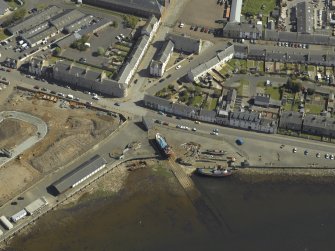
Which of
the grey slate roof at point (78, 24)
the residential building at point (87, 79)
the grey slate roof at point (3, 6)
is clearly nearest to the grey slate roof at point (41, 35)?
the grey slate roof at point (78, 24)

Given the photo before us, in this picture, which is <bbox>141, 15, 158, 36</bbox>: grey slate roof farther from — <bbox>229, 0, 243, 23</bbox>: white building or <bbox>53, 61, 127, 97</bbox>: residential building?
<bbox>229, 0, 243, 23</bbox>: white building

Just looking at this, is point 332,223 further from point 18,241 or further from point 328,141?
point 18,241

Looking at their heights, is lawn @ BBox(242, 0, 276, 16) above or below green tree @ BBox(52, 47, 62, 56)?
above

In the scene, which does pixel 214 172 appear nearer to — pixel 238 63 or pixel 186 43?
pixel 238 63

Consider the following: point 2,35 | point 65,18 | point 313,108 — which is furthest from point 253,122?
point 2,35

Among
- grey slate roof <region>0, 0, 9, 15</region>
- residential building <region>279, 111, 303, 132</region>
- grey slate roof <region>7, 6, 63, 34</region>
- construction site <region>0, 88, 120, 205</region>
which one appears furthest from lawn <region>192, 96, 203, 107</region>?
grey slate roof <region>0, 0, 9, 15</region>

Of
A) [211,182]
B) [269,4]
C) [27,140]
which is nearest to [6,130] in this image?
[27,140]

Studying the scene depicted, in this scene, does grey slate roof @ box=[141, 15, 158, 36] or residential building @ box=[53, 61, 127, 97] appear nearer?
residential building @ box=[53, 61, 127, 97]
